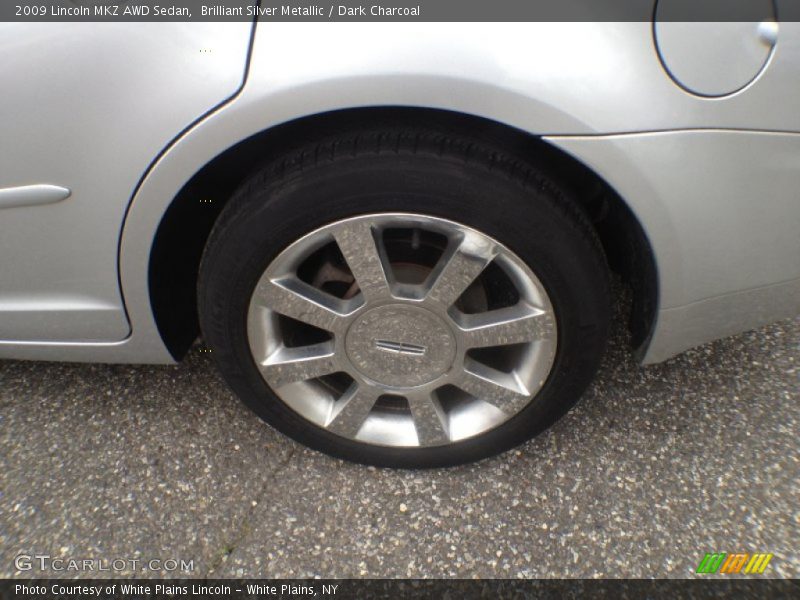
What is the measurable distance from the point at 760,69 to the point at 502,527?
1.11 m

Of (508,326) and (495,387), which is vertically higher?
(508,326)

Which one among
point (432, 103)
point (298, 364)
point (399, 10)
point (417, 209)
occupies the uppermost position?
point (399, 10)

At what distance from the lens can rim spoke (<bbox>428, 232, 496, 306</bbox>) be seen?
1261mm

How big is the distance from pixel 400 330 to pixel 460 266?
0.22 meters

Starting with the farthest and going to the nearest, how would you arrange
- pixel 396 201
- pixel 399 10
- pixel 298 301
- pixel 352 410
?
pixel 352 410 < pixel 298 301 < pixel 396 201 < pixel 399 10

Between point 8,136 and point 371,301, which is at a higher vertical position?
point 8,136

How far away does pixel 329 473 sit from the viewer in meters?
1.63

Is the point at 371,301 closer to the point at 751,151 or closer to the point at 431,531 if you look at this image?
the point at 431,531

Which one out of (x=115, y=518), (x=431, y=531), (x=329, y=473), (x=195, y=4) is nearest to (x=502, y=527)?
(x=431, y=531)

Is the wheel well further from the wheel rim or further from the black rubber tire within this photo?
the wheel rim

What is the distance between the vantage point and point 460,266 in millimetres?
1297

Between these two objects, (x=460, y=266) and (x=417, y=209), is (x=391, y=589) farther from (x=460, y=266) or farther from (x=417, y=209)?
(x=417, y=209)

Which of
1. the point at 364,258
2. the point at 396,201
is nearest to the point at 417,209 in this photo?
the point at 396,201

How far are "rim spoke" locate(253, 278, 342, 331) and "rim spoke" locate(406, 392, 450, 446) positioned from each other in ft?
0.95
